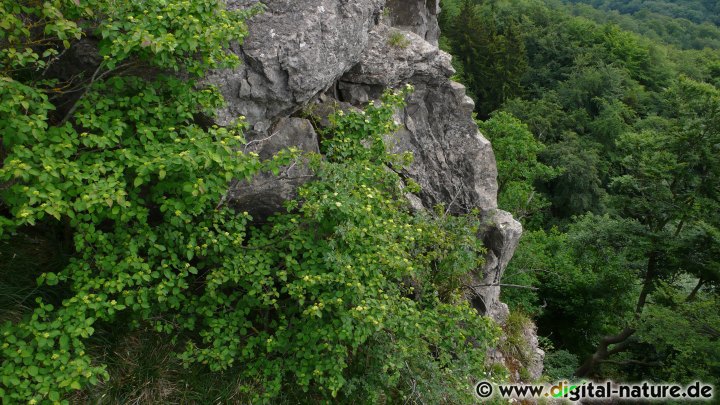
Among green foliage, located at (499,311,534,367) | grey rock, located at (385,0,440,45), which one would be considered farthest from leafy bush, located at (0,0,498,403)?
grey rock, located at (385,0,440,45)

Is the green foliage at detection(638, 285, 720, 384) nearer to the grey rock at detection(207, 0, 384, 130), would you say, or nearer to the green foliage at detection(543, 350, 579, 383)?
the green foliage at detection(543, 350, 579, 383)

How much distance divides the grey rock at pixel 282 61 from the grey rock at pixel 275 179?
195 millimetres

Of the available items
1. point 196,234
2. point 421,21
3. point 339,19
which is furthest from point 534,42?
point 196,234

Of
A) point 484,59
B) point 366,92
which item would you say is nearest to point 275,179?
point 366,92

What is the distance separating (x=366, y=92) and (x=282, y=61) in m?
2.34

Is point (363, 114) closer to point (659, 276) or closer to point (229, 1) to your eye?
point (229, 1)

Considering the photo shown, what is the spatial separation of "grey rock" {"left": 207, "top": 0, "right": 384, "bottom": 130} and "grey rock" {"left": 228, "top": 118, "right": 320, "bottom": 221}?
0.64 feet

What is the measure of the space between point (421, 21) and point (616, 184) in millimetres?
10064

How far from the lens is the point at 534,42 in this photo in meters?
48.4

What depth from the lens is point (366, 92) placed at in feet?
26.8

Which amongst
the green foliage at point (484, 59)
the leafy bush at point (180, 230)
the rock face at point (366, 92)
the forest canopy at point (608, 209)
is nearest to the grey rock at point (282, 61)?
the rock face at point (366, 92)

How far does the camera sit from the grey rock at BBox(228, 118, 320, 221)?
19.1 feet

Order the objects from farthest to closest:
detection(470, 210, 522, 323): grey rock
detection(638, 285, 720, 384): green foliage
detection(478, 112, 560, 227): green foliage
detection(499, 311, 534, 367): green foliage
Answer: detection(478, 112, 560, 227): green foliage, detection(638, 285, 720, 384): green foliage, detection(499, 311, 534, 367): green foliage, detection(470, 210, 522, 323): grey rock

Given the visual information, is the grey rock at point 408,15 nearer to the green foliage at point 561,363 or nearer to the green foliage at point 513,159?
the green foliage at point 561,363
